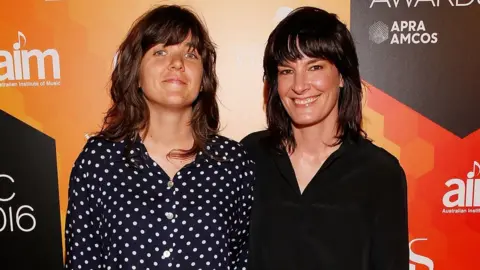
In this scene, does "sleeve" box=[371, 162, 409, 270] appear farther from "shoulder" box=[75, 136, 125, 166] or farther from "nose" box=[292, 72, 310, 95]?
"shoulder" box=[75, 136, 125, 166]

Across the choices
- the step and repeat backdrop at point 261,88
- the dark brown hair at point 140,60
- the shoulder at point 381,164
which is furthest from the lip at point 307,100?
the step and repeat backdrop at point 261,88

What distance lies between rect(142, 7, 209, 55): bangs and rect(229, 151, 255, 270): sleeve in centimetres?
44

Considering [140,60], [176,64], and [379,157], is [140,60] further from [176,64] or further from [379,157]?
[379,157]

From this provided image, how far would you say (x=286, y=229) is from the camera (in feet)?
4.59

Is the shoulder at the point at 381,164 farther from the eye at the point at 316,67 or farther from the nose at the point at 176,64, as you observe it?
the nose at the point at 176,64

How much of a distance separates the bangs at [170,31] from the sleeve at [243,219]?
436mm

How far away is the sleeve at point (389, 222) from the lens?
4.52 ft

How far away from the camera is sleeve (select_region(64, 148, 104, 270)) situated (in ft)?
4.21

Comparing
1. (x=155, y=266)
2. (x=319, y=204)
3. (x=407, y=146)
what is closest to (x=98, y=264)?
(x=155, y=266)

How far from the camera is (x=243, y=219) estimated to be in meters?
1.47

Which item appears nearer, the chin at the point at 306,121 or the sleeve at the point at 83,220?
the sleeve at the point at 83,220

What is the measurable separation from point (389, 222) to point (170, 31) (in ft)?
3.00

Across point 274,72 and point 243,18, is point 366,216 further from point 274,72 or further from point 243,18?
point 243,18

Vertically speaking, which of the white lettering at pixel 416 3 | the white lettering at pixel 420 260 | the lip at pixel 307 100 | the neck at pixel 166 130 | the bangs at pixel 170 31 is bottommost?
the white lettering at pixel 420 260
